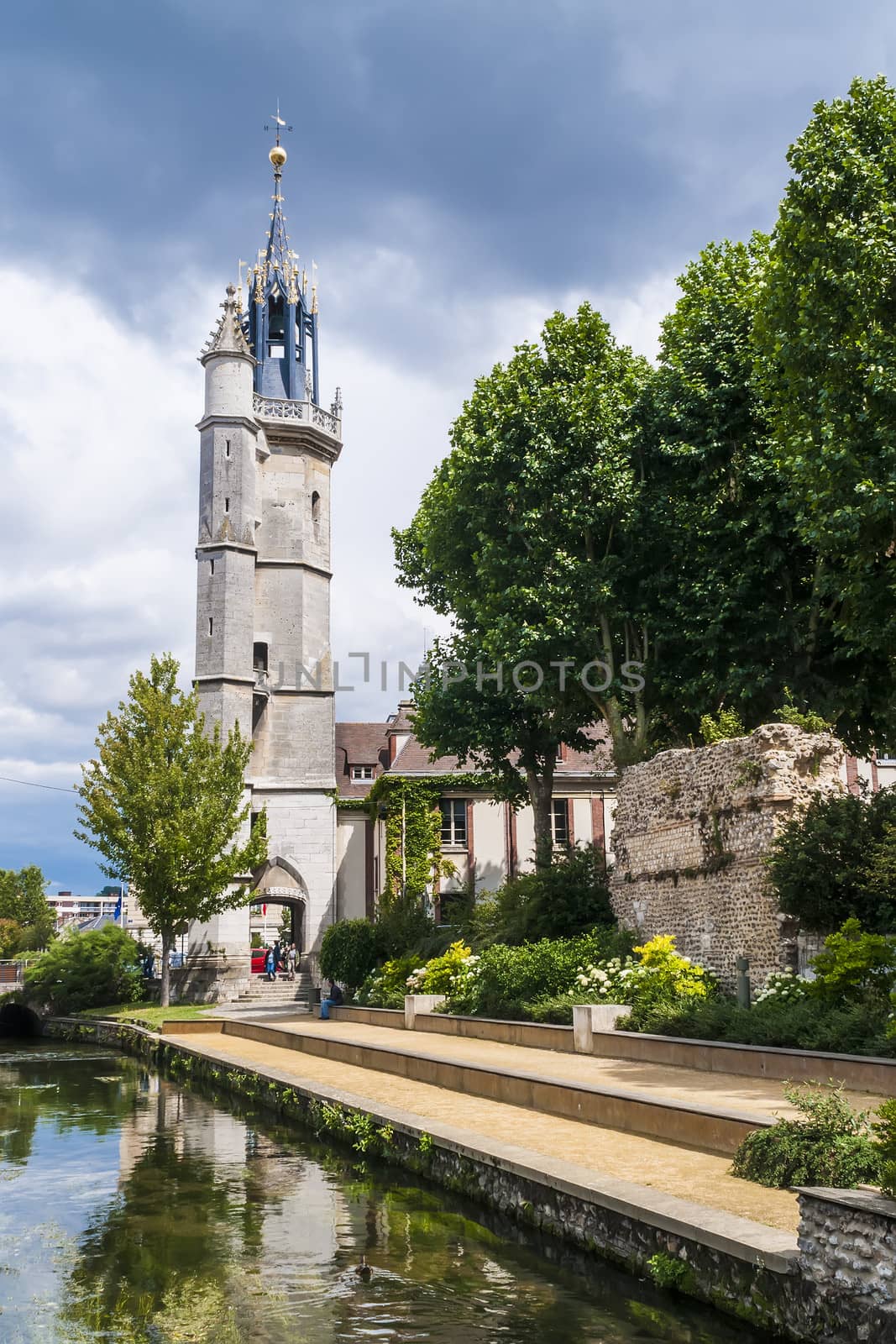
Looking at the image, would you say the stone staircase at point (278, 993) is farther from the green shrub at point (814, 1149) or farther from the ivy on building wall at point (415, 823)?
the green shrub at point (814, 1149)

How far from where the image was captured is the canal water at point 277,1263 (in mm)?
6676

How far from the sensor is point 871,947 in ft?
44.8

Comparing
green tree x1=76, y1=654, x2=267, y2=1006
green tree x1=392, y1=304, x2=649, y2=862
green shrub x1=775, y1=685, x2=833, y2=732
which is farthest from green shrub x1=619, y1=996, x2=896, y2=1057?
green tree x1=76, y1=654, x2=267, y2=1006

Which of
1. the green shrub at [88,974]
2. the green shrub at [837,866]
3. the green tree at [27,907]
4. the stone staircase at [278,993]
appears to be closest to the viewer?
the green shrub at [837,866]

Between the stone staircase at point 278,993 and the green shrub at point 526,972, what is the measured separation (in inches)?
629

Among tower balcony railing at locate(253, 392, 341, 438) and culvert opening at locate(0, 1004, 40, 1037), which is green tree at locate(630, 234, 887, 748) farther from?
culvert opening at locate(0, 1004, 40, 1037)

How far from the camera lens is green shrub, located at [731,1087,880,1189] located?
6.93 m

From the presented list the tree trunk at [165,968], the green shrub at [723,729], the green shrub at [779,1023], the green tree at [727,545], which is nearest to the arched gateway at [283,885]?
the tree trunk at [165,968]

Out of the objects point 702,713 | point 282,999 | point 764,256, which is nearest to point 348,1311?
point 702,713

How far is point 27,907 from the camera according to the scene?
8250 cm

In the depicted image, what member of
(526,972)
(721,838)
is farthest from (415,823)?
(721,838)

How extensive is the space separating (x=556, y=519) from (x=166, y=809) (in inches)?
631

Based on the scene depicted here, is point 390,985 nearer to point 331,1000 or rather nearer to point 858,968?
point 331,1000

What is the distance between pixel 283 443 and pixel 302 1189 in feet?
130
